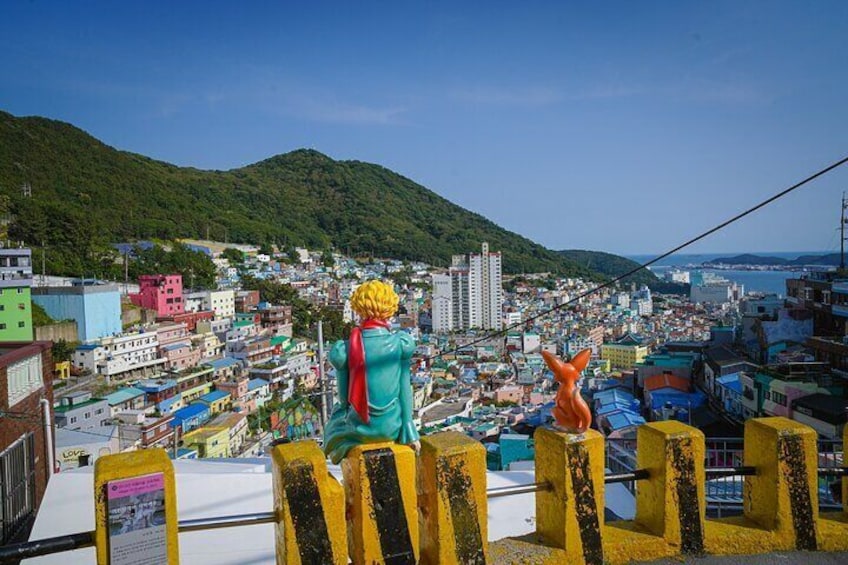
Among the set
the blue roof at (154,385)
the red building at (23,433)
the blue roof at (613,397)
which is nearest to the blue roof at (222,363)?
the blue roof at (154,385)

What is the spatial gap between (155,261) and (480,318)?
29.3 meters

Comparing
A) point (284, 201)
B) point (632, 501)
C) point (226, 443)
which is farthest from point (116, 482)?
point (284, 201)

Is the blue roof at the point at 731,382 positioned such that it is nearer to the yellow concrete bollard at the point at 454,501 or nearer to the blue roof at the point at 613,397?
the blue roof at the point at 613,397

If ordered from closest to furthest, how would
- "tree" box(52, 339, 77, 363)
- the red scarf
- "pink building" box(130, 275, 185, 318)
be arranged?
the red scarf, "tree" box(52, 339, 77, 363), "pink building" box(130, 275, 185, 318)

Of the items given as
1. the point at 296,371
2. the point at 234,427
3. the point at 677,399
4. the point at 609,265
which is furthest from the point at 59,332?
the point at 609,265

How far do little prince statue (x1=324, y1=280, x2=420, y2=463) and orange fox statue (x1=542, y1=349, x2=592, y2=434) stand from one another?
0.82 m

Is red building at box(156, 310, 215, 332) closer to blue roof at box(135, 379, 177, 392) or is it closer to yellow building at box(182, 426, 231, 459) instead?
blue roof at box(135, 379, 177, 392)

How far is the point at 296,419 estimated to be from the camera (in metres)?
20.9

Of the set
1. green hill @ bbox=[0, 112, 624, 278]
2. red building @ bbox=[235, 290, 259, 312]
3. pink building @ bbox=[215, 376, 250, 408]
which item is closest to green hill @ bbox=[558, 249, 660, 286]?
green hill @ bbox=[0, 112, 624, 278]

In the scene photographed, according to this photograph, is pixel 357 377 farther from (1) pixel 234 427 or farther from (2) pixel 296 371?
(2) pixel 296 371

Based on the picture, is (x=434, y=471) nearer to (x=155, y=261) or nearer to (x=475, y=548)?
(x=475, y=548)

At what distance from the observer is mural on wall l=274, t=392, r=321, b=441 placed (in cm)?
1923

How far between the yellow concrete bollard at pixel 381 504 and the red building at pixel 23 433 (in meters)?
3.20

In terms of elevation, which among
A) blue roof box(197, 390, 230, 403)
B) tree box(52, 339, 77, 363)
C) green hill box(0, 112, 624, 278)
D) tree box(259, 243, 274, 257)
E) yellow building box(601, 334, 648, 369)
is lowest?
yellow building box(601, 334, 648, 369)
